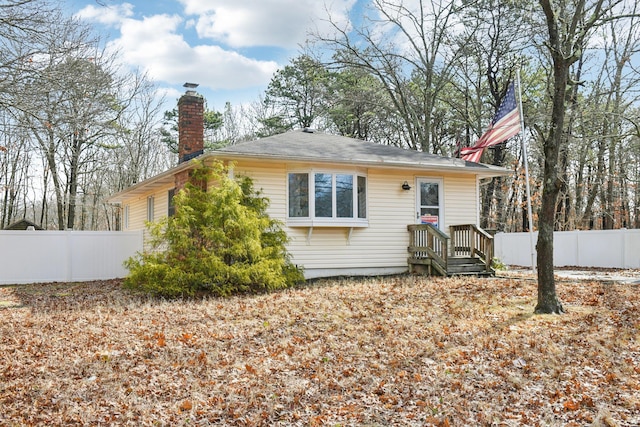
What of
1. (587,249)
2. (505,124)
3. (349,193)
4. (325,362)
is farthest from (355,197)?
(587,249)

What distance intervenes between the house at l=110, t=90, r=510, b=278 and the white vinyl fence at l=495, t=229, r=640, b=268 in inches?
167

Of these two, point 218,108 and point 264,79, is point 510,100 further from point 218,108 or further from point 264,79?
point 218,108

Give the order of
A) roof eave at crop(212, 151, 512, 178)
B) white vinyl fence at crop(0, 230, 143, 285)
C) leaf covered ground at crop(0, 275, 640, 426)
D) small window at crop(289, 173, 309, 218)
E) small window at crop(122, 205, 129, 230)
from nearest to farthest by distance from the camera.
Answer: leaf covered ground at crop(0, 275, 640, 426)
roof eave at crop(212, 151, 512, 178)
small window at crop(289, 173, 309, 218)
white vinyl fence at crop(0, 230, 143, 285)
small window at crop(122, 205, 129, 230)

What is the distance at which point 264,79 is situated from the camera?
29609 millimetres

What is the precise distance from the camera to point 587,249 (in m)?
17.1

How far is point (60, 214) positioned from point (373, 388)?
22.8 meters

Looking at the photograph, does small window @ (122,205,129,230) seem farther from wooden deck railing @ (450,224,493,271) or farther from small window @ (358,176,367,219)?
wooden deck railing @ (450,224,493,271)

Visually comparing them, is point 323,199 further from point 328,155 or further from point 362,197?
point 362,197

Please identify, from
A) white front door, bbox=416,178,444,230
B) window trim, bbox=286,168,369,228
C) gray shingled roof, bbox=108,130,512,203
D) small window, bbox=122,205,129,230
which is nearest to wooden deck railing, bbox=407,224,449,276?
white front door, bbox=416,178,444,230

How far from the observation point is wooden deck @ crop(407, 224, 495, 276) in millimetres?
11992

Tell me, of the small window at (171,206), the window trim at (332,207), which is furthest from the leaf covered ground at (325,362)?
the small window at (171,206)

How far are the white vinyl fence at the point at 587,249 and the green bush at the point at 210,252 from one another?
31.0ft

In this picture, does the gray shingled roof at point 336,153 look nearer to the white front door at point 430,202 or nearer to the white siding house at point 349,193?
the white siding house at point 349,193

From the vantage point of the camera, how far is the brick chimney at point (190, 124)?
14.0 m
